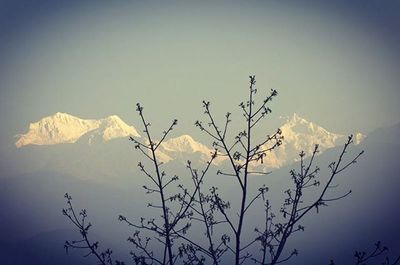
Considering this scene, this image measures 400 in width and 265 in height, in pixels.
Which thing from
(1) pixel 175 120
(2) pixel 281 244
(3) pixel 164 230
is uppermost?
(1) pixel 175 120

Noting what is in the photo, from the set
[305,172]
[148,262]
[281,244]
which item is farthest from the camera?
[148,262]

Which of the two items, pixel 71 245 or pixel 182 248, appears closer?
pixel 71 245

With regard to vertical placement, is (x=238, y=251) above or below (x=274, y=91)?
below

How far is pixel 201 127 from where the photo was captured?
30.6 feet

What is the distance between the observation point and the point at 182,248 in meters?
9.77

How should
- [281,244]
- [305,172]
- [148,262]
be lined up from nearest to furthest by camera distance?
[281,244] → [305,172] → [148,262]

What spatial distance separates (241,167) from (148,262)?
281cm

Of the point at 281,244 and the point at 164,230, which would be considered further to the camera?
A: the point at 164,230

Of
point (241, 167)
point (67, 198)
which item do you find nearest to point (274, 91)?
point (241, 167)

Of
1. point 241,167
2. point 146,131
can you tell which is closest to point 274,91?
point 241,167

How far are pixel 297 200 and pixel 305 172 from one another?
631 millimetres

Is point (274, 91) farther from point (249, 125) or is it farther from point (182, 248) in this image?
point (182, 248)

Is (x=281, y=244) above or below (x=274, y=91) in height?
below

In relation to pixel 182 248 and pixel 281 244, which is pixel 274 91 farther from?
pixel 182 248
